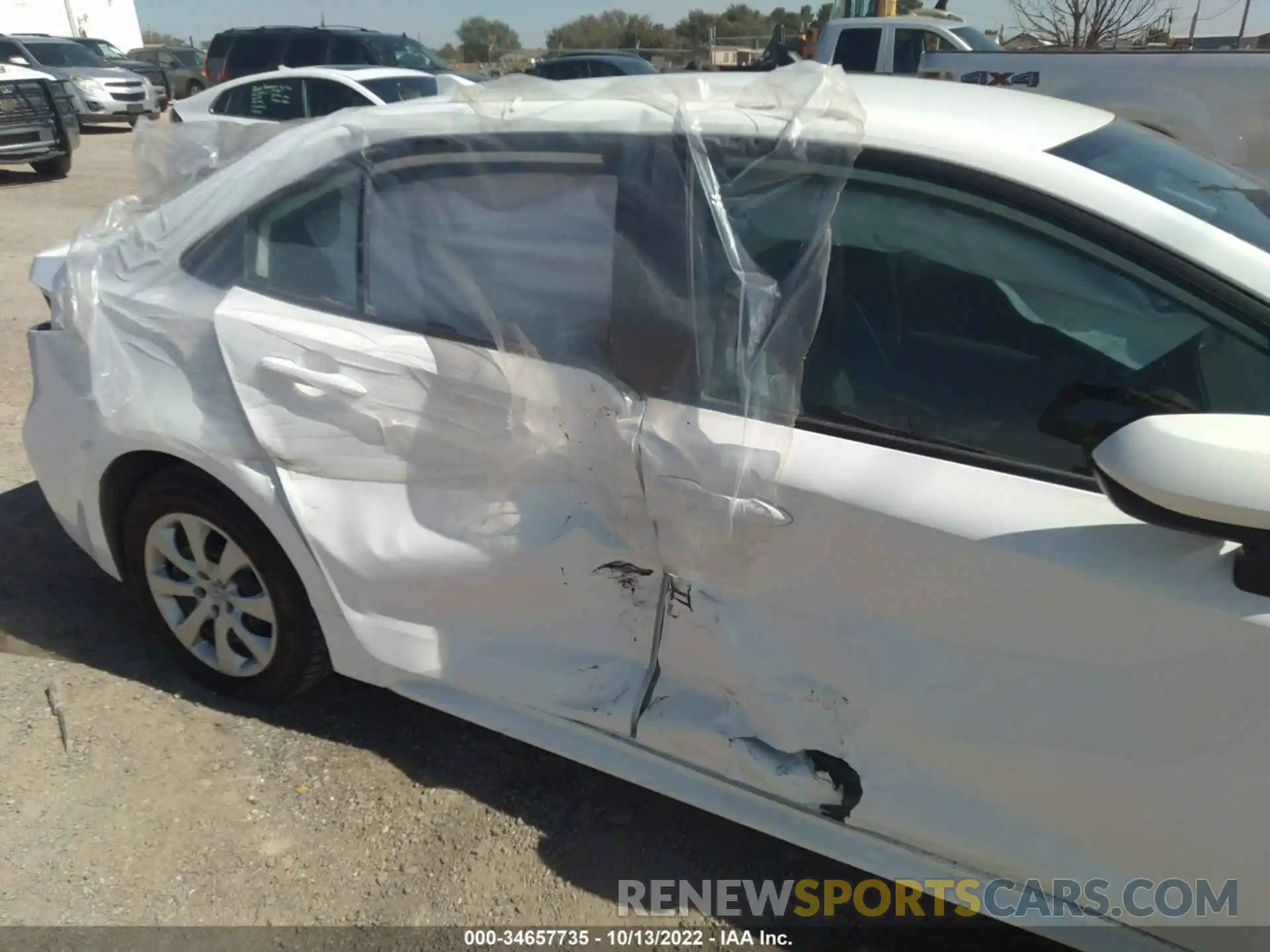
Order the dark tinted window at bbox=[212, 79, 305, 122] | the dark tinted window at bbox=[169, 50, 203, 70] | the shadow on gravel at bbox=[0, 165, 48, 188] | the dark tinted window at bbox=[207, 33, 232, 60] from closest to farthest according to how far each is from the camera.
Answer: the dark tinted window at bbox=[212, 79, 305, 122] < the shadow on gravel at bbox=[0, 165, 48, 188] < the dark tinted window at bbox=[207, 33, 232, 60] < the dark tinted window at bbox=[169, 50, 203, 70]

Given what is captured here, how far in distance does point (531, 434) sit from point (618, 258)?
41cm

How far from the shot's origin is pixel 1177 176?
Answer: 6.61 ft

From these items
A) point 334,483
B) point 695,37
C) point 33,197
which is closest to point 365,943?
point 334,483

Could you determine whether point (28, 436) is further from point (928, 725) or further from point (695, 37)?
point (695, 37)

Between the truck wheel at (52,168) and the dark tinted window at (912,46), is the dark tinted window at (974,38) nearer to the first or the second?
the dark tinted window at (912,46)

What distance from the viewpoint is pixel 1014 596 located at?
171 centimetres

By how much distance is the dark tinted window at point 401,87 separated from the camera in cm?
983

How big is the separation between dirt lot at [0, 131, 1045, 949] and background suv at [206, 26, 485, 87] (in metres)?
11.3

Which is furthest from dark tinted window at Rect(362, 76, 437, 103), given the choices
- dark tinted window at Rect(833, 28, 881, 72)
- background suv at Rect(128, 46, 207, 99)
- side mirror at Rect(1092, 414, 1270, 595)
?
background suv at Rect(128, 46, 207, 99)

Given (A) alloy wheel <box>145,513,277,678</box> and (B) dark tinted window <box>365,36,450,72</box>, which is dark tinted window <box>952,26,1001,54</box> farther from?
(A) alloy wheel <box>145,513,277,678</box>

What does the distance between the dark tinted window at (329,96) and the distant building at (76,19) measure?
32.8 meters

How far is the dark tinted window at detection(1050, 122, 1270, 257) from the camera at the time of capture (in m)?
1.83

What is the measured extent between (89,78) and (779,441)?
20.2 metres

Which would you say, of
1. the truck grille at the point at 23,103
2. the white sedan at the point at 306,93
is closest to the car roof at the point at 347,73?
the white sedan at the point at 306,93
